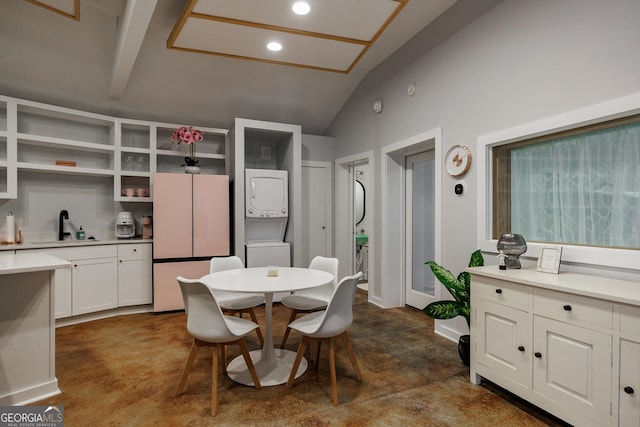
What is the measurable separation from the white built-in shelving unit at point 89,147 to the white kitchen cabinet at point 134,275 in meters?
0.64

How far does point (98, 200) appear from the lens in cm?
438

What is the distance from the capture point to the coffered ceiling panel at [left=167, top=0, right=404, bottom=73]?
9.31 feet

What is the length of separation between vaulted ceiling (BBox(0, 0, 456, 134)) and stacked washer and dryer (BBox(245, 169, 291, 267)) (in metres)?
1.12

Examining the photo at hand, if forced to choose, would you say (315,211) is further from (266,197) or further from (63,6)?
(63,6)

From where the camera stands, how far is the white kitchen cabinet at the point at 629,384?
1.61 m

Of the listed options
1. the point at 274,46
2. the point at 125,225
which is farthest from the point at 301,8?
the point at 125,225

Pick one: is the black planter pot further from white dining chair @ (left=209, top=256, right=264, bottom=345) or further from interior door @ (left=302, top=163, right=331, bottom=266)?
interior door @ (left=302, top=163, right=331, bottom=266)

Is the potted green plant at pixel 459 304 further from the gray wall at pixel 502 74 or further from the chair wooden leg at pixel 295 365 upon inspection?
the chair wooden leg at pixel 295 365

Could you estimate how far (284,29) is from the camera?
3.22m

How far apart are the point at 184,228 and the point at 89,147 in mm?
1453

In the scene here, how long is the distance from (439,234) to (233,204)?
266 cm

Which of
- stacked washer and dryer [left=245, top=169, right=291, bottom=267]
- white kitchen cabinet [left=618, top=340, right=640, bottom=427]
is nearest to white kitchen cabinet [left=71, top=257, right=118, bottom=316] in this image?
stacked washer and dryer [left=245, top=169, right=291, bottom=267]

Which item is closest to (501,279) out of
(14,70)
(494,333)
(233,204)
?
(494,333)

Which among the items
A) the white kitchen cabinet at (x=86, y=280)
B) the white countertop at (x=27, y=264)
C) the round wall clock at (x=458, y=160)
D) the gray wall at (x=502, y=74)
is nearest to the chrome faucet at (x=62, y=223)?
the white kitchen cabinet at (x=86, y=280)
